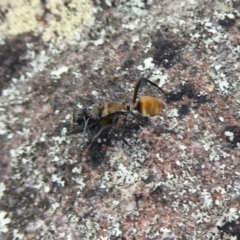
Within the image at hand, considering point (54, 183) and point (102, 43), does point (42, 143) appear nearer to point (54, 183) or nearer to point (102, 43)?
point (54, 183)

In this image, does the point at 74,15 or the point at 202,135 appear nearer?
the point at 202,135

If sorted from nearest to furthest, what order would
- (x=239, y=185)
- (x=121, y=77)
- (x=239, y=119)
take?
(x=239, y=185) < (x=239, y=119) < (x=121, y=77)

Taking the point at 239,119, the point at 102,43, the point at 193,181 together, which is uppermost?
the point at 102,43

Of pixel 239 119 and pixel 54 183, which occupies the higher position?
pixel 239 119

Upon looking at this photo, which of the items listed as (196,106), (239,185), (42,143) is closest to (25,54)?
(42,143)

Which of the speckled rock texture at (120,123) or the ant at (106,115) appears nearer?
the speckled rock texture at (120,123)

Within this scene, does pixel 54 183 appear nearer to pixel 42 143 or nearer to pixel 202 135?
pixel 42 143

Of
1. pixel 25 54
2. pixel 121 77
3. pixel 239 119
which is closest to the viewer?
pixel 239 119

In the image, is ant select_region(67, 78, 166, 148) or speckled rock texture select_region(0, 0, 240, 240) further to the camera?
ant select_region(67, 78, 166, 148)
